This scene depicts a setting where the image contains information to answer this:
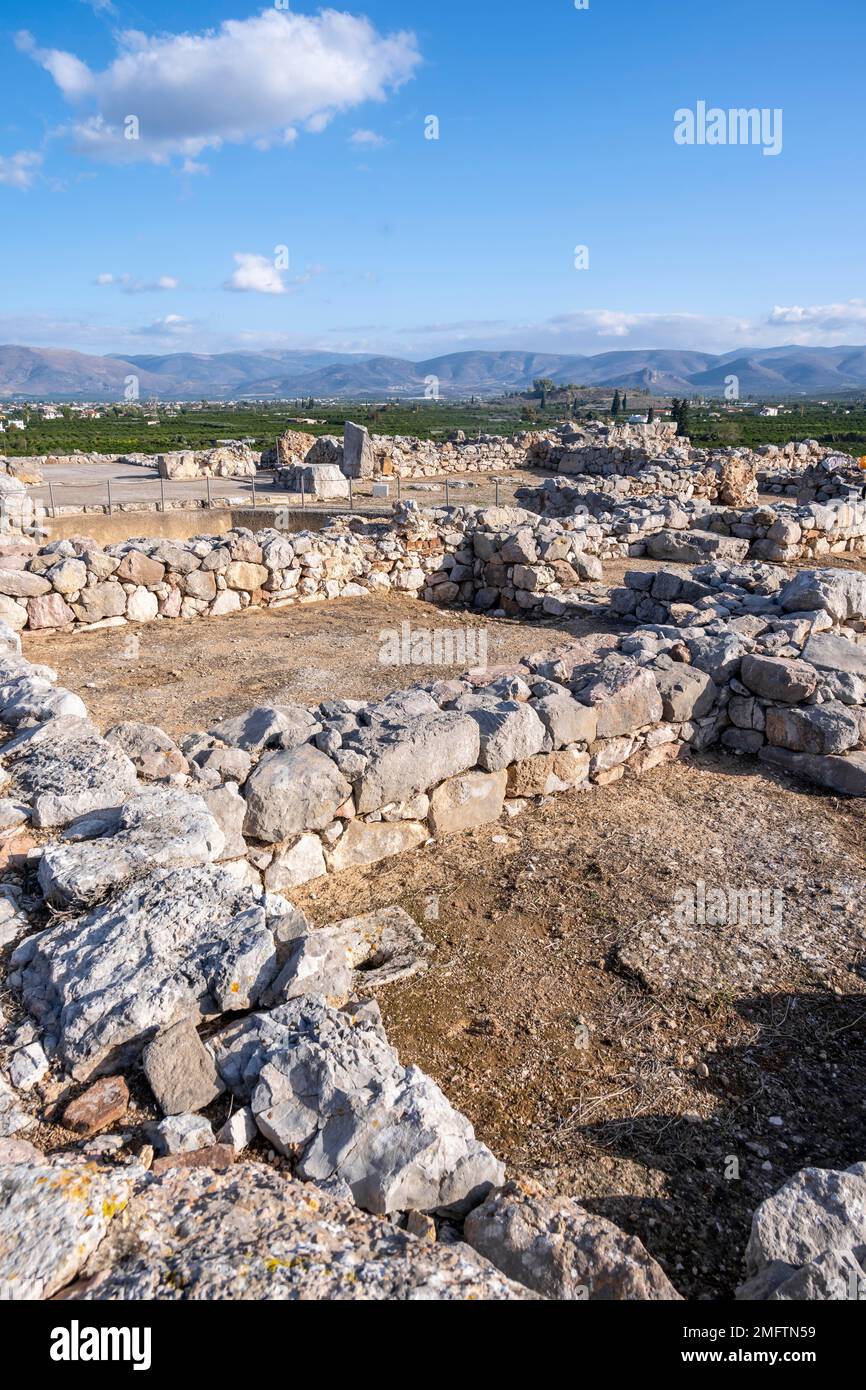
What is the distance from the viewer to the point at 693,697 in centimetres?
736

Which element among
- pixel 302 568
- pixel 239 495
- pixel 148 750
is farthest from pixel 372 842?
pixel 239 495

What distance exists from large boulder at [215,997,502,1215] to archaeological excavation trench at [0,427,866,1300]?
0.5 inches

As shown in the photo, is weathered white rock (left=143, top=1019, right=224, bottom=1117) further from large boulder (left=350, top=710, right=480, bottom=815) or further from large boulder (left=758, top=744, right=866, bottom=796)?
large boulder (left=758, top=744, right=866, bottom=796)

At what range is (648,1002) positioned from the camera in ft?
14.5

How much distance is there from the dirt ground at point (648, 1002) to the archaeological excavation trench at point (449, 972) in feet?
0.06

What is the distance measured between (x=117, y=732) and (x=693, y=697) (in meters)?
4.56

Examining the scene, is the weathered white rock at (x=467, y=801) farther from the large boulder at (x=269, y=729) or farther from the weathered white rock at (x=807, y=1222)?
the weathered white rock at (x=807, y=1222)

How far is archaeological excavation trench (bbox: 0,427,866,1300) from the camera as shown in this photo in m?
2.61

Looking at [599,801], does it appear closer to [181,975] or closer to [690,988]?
[690,988]

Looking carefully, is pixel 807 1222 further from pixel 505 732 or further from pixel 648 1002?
pixel 505 732

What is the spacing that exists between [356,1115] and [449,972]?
1708 millimetres

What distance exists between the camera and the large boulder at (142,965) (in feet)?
10.5

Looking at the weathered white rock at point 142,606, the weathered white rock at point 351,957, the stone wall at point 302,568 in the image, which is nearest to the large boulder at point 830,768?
the weathered white rock at point 351,957
